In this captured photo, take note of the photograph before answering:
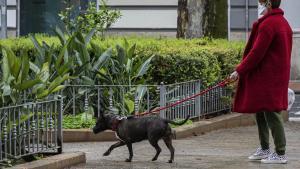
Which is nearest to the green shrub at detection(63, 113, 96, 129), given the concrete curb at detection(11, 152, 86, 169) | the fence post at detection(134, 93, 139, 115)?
the fence post at detection(134, 93, 139, 115)

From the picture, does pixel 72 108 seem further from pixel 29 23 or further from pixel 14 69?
pixel 29 23

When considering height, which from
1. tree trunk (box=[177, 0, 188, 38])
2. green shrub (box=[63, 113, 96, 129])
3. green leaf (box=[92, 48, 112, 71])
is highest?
tree trunk (box=[177, 0, 188, 38])

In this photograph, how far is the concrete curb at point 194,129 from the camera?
13945 mm

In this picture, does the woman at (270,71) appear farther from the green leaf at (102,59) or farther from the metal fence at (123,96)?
the green leaf at (102,59)

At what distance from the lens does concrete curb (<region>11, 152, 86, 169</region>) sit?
10484mm

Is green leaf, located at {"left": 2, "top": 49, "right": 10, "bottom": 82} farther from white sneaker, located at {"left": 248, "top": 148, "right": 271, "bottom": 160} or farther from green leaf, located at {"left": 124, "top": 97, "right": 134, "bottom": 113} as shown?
green leaf, located at {"left": 124, "top": 97, "right": 134, "bottom": 113}

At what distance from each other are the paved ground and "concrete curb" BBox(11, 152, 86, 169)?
85mm

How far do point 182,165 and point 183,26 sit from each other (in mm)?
7789

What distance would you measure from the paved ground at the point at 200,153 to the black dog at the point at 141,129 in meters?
0.25

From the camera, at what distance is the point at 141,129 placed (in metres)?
11.5

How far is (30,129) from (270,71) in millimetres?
2708

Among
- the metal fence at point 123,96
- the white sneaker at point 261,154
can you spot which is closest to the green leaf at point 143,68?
the metal fence at point 123,96

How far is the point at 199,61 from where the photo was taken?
15.6m

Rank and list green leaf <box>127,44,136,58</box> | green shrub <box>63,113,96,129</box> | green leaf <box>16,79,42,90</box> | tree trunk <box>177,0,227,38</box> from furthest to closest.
→ tree trunk <box>177,0,227,38</box>
green leaf <box>127,44,136,58</box>
green shrub <box>63,113,96,129</box>
green leaf <box>16,79,42,90</box>
